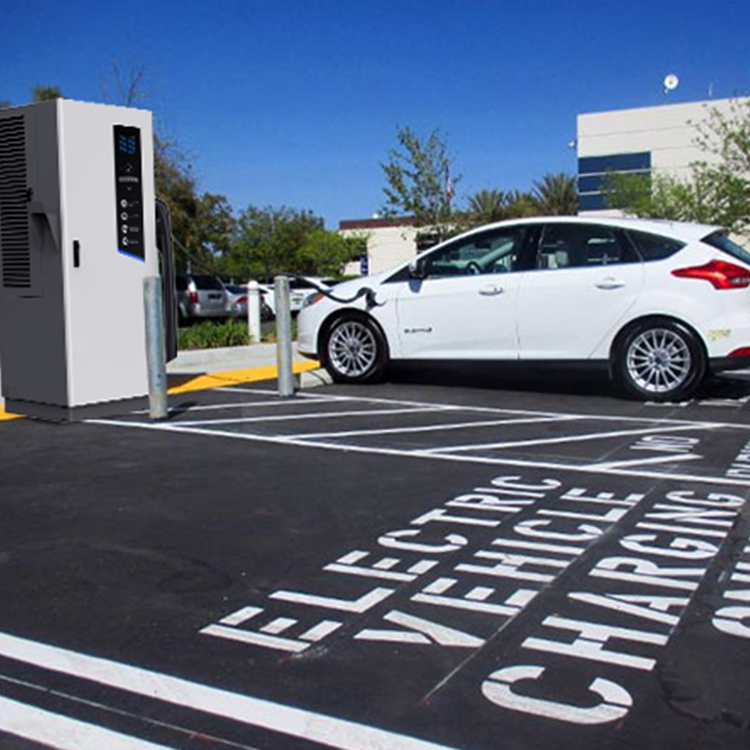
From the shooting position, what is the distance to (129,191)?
28.3 feet

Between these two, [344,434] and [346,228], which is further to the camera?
[346,228]

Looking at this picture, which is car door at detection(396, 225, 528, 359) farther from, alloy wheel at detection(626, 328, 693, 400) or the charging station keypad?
the charging station keypad

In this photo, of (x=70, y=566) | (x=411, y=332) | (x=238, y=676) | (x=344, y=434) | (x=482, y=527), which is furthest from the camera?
(x=411, y=332)

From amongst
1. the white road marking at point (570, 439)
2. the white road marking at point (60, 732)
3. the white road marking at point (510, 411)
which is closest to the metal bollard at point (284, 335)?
the white road marking at point (510, 411)

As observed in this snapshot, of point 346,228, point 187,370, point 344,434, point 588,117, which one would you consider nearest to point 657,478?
point 344,434

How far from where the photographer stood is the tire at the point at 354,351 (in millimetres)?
10133

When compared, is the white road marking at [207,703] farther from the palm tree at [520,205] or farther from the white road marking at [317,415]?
the palm tree at [520,205]

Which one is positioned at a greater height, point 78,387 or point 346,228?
point 346,228

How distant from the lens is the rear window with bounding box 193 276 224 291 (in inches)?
1020

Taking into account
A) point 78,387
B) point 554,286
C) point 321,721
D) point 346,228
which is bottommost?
point 321,721

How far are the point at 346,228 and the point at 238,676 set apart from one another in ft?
290

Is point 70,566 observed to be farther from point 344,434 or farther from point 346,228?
point 346,228

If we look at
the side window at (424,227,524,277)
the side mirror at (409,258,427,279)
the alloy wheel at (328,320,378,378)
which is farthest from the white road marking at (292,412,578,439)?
the alloy wheel at (328,320,378,378)

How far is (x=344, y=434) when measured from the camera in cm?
748
